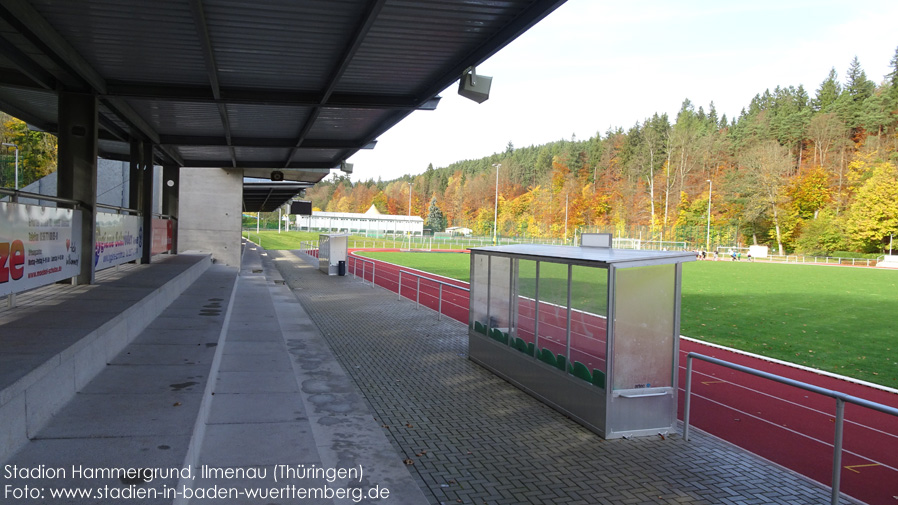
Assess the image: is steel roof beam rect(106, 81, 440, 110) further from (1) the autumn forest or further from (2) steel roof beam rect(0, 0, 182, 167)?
(1) the autumn forest

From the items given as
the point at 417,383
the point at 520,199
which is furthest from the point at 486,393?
the point at 520,199

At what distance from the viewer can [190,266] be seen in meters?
15.0

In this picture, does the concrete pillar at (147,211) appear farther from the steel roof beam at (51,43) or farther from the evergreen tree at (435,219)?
the evergreen tree at (435,219)

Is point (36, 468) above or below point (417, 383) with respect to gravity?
above

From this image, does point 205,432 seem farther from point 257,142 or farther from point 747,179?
point 747,179

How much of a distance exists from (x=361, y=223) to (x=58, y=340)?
110m

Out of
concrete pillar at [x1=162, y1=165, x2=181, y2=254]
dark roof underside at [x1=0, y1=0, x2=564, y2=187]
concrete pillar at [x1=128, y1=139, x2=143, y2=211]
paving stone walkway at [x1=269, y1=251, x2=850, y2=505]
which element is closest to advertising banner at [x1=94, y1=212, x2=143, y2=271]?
concrete pillar at [x1=128, y1=139, x2=143, y2=211]

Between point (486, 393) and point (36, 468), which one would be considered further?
point (486, 393)

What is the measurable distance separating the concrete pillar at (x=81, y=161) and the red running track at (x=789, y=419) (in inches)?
271

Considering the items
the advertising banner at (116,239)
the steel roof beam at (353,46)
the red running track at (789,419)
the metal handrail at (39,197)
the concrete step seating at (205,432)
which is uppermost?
the steel roof beam at (353,46)

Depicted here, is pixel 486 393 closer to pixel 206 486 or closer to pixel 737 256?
pixel 206 486

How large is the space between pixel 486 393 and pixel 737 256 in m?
64.3

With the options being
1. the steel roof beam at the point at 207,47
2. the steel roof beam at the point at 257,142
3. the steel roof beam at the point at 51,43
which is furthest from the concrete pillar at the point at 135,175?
the steel roof beam at the point at 207,47

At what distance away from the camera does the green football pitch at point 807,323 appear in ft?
40.9
